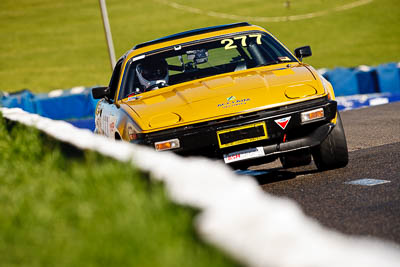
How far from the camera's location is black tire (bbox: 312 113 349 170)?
703cm

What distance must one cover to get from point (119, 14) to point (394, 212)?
51.2 m

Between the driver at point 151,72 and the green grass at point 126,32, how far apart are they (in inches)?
1075

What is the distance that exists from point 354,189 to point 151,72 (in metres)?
2.99

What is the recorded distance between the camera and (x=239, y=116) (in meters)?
6.57

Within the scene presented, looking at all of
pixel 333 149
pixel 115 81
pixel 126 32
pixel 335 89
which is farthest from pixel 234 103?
pixel 126 32

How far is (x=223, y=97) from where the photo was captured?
6.82m

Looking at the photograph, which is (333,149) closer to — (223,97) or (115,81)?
(223,97)

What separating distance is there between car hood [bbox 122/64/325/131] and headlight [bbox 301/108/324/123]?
13 cm

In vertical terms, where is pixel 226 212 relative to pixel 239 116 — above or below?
above

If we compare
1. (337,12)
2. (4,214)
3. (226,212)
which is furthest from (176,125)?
(337,12)

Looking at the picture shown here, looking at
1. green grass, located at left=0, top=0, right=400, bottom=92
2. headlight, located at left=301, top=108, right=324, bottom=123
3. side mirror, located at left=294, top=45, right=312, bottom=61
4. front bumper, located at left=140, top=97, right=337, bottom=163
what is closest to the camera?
front bumper, located at left=140, top=97, right=337, bottom=163

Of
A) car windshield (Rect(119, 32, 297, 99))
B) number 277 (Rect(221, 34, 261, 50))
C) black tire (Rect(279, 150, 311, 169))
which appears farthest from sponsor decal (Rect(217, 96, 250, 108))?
number 277 (Rect(221, 34, 261, 50))

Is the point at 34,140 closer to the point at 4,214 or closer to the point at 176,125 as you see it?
the point at 176,125

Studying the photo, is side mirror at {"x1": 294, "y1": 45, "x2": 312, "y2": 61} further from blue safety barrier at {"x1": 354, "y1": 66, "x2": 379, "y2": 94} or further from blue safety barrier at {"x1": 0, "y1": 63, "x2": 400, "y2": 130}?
blue safety barrier at {"x1": 354, "y1": 66, "x2": 379, "y2": 94}
